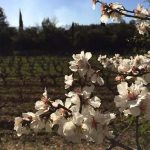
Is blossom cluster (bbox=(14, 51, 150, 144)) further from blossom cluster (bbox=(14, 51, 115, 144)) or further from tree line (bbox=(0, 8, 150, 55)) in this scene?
tree line (bbox=(0, 8, 150, 55))

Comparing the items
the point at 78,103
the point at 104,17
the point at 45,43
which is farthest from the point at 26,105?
the point at 45,43

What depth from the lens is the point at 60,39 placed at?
2240 inches

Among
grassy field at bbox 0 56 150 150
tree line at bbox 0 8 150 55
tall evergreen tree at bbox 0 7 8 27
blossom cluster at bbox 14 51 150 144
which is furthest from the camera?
tall evergreen tree at bbox 0 7 8 27

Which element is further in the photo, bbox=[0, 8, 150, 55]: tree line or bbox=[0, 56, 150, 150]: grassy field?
bbox=[0, 8, 150, 55]: tree line

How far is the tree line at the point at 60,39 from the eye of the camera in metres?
52.2

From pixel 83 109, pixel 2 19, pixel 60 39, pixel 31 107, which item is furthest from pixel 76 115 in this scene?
pixel 2 19

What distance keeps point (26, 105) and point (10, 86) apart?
6890 mm

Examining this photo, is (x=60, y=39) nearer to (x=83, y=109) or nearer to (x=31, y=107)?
(x=31, y=107)

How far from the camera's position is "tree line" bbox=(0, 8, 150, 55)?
171ft

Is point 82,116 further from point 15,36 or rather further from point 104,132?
point 15,36

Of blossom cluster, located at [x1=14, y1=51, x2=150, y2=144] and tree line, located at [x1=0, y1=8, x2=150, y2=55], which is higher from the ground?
blossom cluster, located at [x1=14, y1=51, x2=150, y2=144]

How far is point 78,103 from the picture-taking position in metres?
2.28

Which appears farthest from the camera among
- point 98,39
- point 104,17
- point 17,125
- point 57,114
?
point 98,39

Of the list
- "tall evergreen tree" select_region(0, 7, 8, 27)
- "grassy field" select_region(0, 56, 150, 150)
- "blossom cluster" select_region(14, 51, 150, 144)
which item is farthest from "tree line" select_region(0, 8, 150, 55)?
"blossom cluster" select_region(14, 51, 150, 144)
